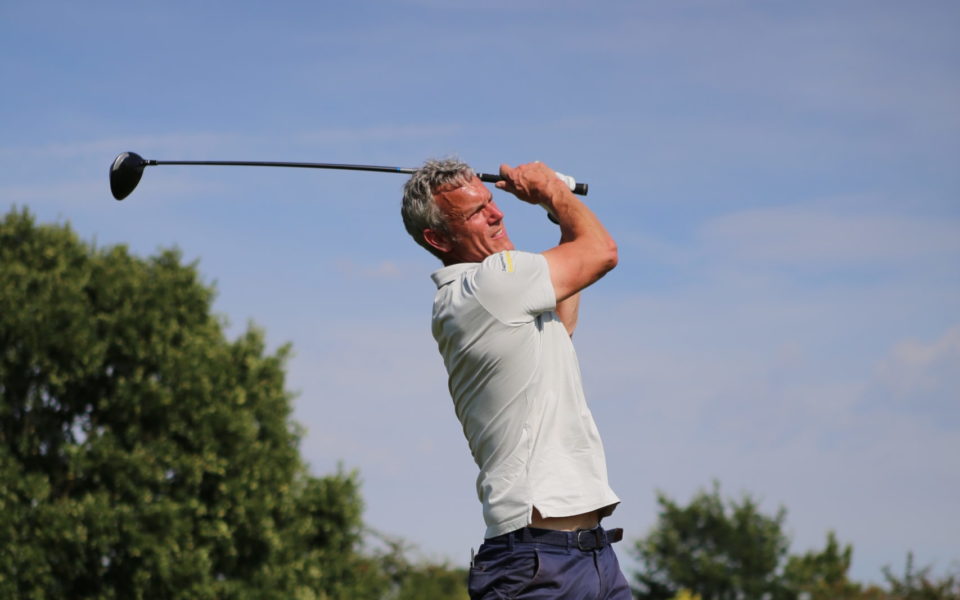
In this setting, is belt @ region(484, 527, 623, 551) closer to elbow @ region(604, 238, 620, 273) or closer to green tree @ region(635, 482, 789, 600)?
elbow @ region(604, 238, 620, 273)

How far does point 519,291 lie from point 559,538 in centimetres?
94

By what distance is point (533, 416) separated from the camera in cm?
465

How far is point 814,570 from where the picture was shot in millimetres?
49094

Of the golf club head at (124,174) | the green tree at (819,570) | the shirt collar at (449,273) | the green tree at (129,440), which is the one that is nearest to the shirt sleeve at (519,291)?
the shirt collar at (449,273)

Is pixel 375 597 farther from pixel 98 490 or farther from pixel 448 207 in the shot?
pixel 448 207

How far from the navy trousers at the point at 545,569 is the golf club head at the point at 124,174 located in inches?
140

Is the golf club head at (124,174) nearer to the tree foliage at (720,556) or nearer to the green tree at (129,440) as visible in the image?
the green tree at (129,440)

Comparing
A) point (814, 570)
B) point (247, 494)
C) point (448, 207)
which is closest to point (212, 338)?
point (247, 494)

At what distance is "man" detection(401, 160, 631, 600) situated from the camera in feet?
15.1

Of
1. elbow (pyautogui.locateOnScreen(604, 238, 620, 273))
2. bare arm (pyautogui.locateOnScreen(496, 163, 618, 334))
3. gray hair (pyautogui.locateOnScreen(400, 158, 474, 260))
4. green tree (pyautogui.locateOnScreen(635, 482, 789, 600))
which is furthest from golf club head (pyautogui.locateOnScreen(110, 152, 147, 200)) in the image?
green tree (pyautogui.locateOnScreen(635, 482, 789, 600))

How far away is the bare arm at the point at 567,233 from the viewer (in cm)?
476

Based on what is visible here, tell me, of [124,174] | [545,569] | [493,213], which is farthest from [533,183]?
[124,174]

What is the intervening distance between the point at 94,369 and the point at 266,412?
3499 mm

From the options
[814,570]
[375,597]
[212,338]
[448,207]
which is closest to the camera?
[448,207]
